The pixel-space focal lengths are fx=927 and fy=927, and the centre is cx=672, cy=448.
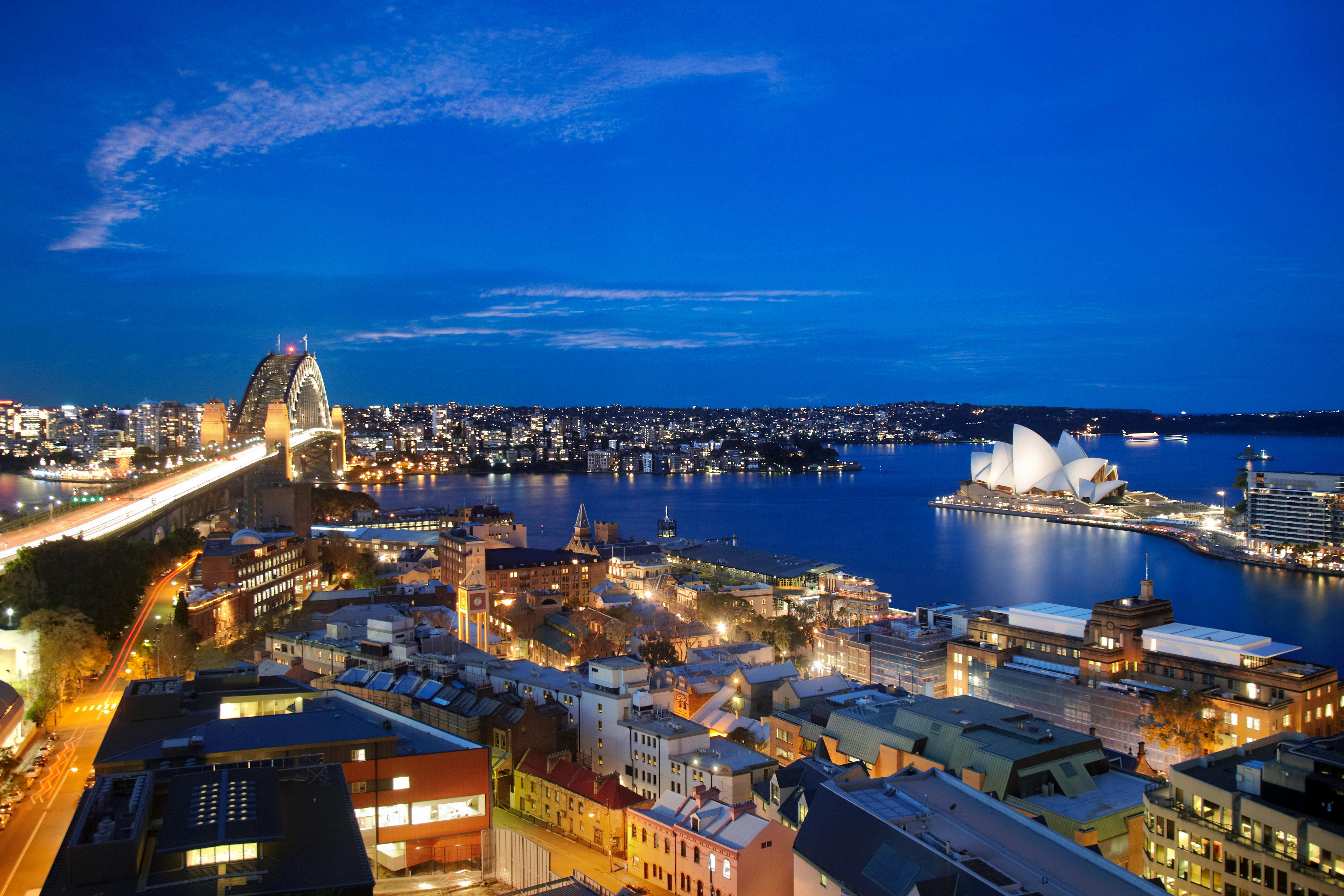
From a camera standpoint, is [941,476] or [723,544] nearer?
[723,544]

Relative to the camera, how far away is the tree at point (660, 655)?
798 centimetres

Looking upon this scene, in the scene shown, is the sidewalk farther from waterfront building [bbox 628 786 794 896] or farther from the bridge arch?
the bridge arch

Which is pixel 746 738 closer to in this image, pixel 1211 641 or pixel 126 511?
pixel 1211 641

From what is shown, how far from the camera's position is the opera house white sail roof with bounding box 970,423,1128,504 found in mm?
22109

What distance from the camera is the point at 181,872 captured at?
7.91 ft

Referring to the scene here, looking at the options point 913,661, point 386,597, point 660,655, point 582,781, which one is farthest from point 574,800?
point 386,597

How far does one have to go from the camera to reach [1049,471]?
75.2 feet

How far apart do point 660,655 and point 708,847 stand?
4.19 metres

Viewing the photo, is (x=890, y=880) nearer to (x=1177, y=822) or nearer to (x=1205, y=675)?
(x=1177, y=822)

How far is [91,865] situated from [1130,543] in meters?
18.8

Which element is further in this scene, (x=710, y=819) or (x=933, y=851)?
(x=710, y=819)

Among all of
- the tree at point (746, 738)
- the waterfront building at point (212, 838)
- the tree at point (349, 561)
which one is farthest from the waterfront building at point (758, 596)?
the waterfront building at point (212, 838)

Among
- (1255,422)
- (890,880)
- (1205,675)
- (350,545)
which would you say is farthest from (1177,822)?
(1255,422)

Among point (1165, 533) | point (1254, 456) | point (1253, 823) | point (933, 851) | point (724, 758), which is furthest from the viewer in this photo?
point (1254, 456)
